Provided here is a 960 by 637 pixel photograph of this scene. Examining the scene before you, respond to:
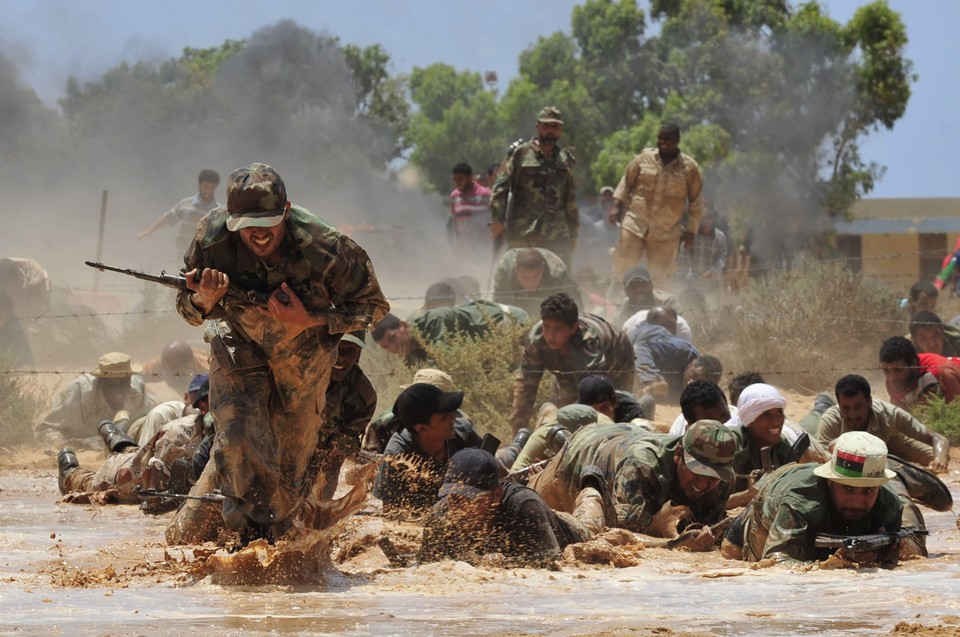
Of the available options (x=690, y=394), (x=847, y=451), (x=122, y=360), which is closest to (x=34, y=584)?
(x=847, y=451)

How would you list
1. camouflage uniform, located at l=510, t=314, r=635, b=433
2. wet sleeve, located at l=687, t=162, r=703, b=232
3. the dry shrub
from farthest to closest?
wet sleeve, located at l=687, t=162, r=703, b=232, the dry shrub, camouflage uniform, located at l=510, t=314, r=635, b=433

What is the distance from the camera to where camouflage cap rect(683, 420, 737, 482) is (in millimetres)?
7609

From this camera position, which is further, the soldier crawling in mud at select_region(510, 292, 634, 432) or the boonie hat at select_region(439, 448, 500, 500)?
the soldier crawling in mud at select_region(510, 292, 634, 432)

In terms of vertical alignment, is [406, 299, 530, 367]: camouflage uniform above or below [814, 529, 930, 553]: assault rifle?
above

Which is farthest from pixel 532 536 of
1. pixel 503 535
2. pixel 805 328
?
pixel 805 328

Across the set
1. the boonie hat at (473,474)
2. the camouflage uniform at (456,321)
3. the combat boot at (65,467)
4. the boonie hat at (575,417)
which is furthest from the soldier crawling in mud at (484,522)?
the camouflage uniform at (456,321)

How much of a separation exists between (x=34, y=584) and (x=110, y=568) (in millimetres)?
333

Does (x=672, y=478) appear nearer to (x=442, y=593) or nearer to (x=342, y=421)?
(x=342, y=421)

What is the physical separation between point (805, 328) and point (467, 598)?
31.5ft

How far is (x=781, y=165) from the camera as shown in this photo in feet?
95.1

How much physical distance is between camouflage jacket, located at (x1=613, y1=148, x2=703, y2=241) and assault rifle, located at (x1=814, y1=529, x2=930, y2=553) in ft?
28.5

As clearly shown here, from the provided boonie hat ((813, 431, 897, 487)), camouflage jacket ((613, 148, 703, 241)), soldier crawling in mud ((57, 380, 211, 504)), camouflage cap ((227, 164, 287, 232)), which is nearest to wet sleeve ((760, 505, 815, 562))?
boonie hat ((813, 431, 897, 487))

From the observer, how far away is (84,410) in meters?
12.5

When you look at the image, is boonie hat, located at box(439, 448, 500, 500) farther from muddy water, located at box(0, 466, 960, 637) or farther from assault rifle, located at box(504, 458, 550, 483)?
assault rifle, located at box(504, 458, 550, 483)
